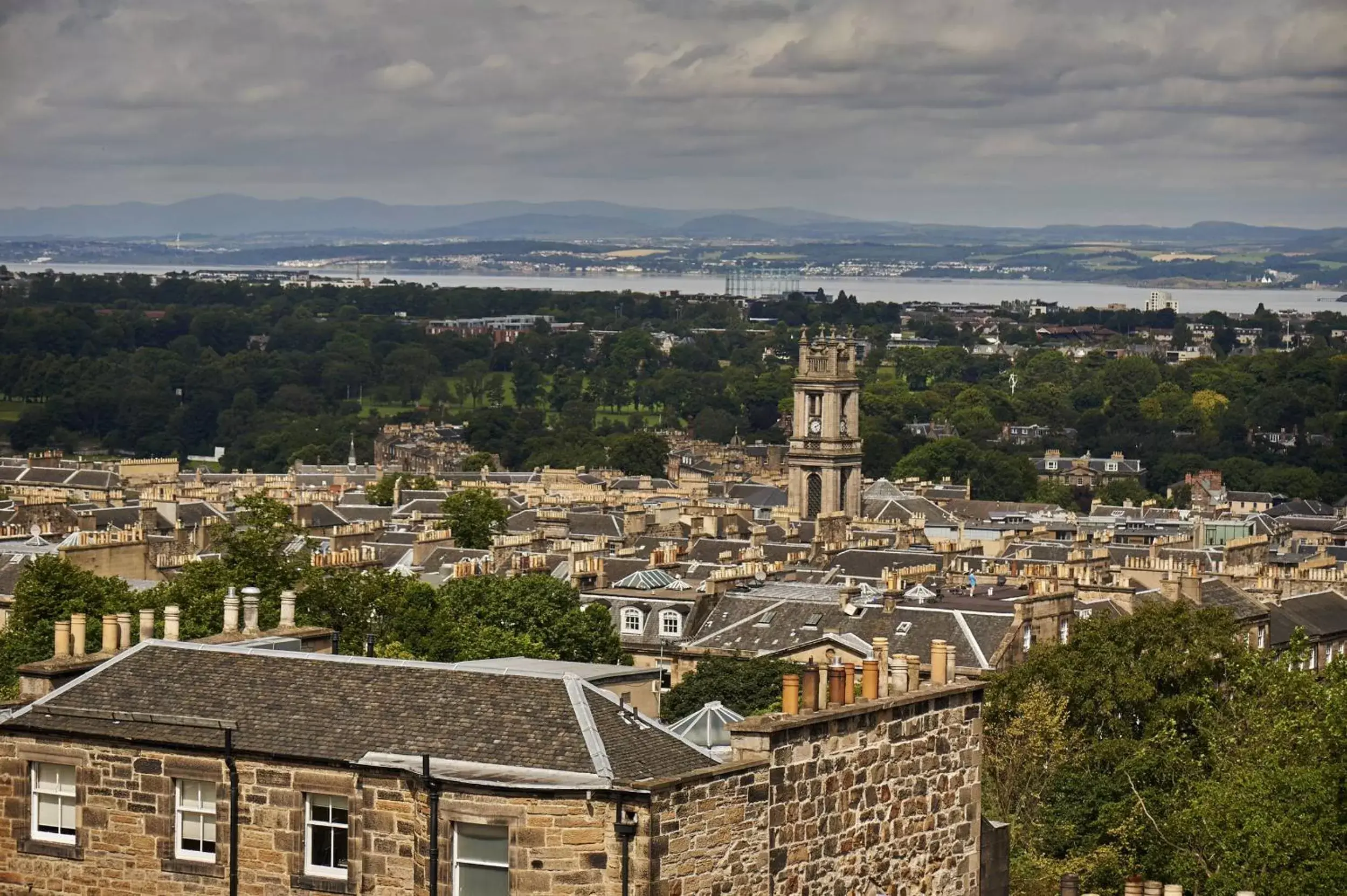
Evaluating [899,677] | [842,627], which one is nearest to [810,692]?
[899,677]

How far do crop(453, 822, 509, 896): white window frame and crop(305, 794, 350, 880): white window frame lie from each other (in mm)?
1287

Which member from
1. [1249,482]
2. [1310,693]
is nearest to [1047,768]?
[1310,693]

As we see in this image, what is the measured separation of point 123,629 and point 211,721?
18.8 feet

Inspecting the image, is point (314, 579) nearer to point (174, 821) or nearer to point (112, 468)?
point (174, 821)

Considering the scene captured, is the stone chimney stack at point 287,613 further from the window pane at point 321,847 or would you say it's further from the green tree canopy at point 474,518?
the green tree canopy at point 474,518

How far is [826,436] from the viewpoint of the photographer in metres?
120

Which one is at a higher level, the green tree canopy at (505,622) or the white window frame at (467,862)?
the white window frame at (467,862)

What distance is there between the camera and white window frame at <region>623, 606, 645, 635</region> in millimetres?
68750

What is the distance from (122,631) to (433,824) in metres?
7.95

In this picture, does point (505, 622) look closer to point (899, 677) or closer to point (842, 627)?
point (842, 627)

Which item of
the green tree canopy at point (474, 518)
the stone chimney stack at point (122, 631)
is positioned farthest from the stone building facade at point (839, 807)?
the green tree canopy at point (474, 518)

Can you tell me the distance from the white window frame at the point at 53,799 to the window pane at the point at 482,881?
161 inches

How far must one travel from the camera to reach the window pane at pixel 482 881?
21.6 metres

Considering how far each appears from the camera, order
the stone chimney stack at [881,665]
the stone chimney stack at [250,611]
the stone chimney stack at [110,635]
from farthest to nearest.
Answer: the stone chimney stack at [250,611] → the stone chimney stack at [110,635] → the stone chimney stack at [881,665]
